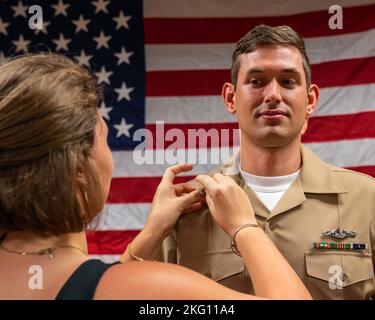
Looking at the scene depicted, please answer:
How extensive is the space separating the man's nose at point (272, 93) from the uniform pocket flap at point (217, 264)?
1.39 feet

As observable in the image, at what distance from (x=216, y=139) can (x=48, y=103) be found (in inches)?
76.4

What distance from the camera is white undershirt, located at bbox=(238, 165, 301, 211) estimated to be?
1451 mm

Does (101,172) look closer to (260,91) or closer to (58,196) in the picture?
(58,196)

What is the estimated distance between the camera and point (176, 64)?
2.86 m

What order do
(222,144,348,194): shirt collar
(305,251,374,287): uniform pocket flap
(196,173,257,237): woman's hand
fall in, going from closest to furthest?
(196,173,257,237): woman's hand
(305,251,374,287): uniform pocket flap
(222,144,348,194): shirt collar

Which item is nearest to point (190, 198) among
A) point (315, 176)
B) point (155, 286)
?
point (315, 176)

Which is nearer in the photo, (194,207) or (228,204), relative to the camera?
(228,204)

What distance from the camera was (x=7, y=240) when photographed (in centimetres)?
89

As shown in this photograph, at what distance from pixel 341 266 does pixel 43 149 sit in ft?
2.91

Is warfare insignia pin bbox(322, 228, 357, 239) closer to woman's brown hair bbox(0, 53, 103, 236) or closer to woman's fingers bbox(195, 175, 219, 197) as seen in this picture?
woman's fingers bbox(195, 175, 219, 197)

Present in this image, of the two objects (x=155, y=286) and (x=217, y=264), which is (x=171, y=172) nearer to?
(x=217, y=264)

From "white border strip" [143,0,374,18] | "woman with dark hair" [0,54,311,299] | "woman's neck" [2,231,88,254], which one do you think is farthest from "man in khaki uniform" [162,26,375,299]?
"white border strip" [143,0,374,18]

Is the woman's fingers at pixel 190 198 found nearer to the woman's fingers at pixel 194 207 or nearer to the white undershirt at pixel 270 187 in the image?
the woman's fingers at pixel 194 207

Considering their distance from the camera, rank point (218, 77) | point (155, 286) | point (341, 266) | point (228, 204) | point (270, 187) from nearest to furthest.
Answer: point (155, 286)
point (228, 204)
point (341, 266)
point (270, 187)
point (218, 77)
